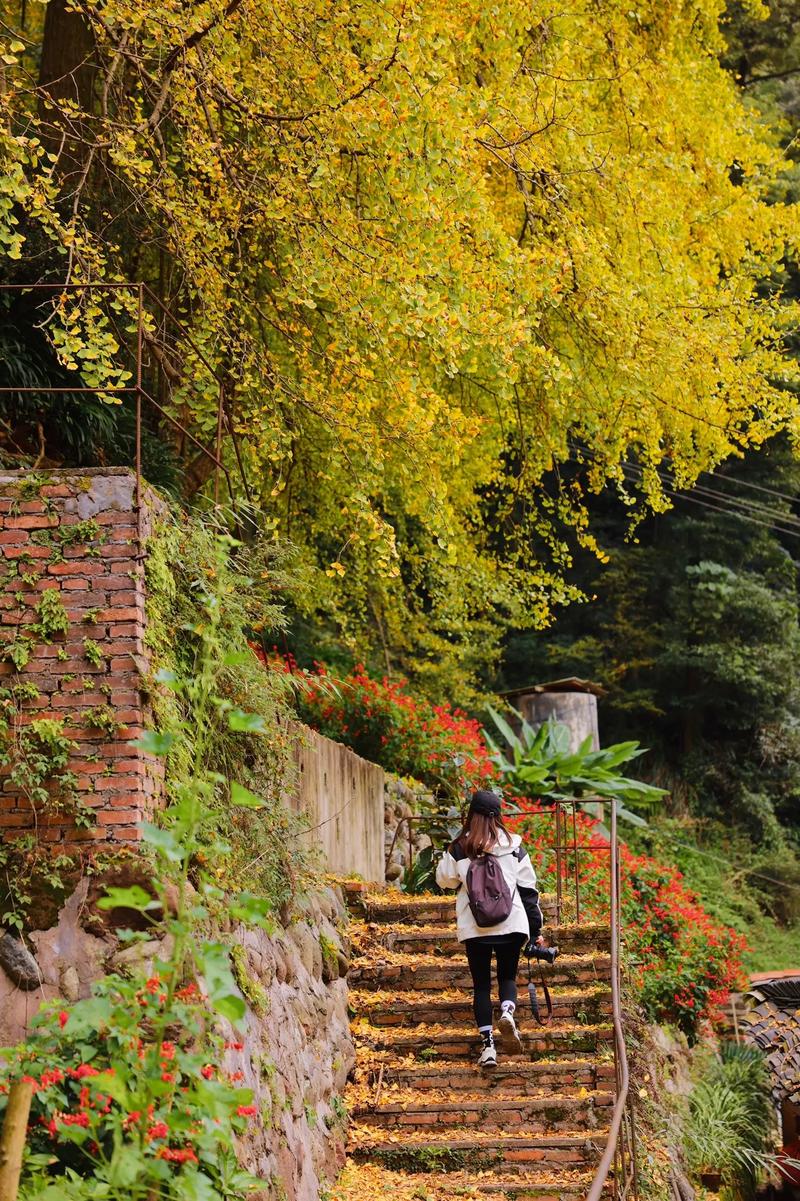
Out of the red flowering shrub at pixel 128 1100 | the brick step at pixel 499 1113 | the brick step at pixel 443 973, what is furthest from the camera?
the brick step at pixel 443 973

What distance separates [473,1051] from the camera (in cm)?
829

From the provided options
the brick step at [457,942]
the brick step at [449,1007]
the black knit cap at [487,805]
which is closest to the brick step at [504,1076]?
the brick step at [449,1007]

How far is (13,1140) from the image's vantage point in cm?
445

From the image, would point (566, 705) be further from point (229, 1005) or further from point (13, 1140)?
point (229, 1005)

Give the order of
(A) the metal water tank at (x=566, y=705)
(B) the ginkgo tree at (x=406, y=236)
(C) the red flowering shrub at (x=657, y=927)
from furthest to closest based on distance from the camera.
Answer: (A) the metal water tank at (x=566, y=705), (C) the red flowering shrub at (x=657, y=927), (B) the ginkgo tree at (x=406, y=236)

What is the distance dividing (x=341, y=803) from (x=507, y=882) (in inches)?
101

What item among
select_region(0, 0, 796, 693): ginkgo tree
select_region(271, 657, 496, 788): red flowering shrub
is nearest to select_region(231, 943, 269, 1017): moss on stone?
select_region(0, 0, 796, 693): ginkgo tree

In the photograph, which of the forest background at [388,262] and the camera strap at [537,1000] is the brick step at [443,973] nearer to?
the camera strap at [537,1000]

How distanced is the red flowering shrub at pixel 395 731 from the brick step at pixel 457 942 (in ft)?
11.9

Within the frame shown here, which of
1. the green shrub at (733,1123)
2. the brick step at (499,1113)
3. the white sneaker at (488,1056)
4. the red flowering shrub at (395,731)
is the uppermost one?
the red flowering shrub at (395,731)

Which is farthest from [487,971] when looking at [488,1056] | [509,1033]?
[488,1056]

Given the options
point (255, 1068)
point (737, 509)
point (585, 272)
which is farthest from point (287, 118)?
point (737, 509)

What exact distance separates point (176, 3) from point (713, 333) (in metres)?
5.38

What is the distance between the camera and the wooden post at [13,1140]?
4.41 m
